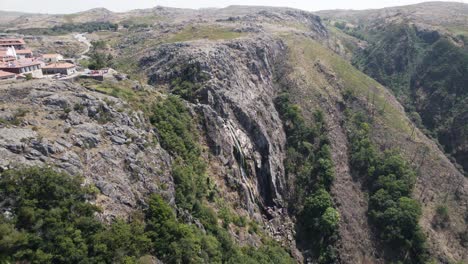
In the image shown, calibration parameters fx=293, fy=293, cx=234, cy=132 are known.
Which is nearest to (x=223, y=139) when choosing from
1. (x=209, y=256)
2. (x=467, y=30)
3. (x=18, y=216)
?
(x=209, y=256)

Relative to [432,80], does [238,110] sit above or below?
above

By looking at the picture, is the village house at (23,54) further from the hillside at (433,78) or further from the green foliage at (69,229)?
the hillside at (433,78)

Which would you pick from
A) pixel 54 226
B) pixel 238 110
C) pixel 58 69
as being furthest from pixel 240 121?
pixel 54 226

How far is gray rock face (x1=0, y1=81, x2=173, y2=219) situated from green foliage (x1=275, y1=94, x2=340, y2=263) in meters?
48.2

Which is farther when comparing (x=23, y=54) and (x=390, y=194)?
(x=23, y=54)

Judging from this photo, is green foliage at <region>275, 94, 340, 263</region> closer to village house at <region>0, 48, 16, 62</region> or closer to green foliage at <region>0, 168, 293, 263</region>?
green foliage at <region>0, 168, 293, 263</region>

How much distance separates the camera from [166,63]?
103 meters

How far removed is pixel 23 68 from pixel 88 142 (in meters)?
40.0

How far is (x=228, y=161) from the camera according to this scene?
7681cm

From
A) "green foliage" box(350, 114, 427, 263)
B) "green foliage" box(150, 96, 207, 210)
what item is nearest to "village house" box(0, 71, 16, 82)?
"green foliage" box(150, 96, 207, 210)

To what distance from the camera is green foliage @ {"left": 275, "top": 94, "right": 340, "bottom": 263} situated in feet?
273

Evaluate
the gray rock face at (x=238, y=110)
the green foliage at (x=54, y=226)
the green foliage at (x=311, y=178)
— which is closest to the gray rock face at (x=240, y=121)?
the gray rock face at (x=238, y=110)

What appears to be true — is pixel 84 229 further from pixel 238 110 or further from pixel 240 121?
pixel 238 110

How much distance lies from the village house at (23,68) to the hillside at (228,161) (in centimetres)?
1402
